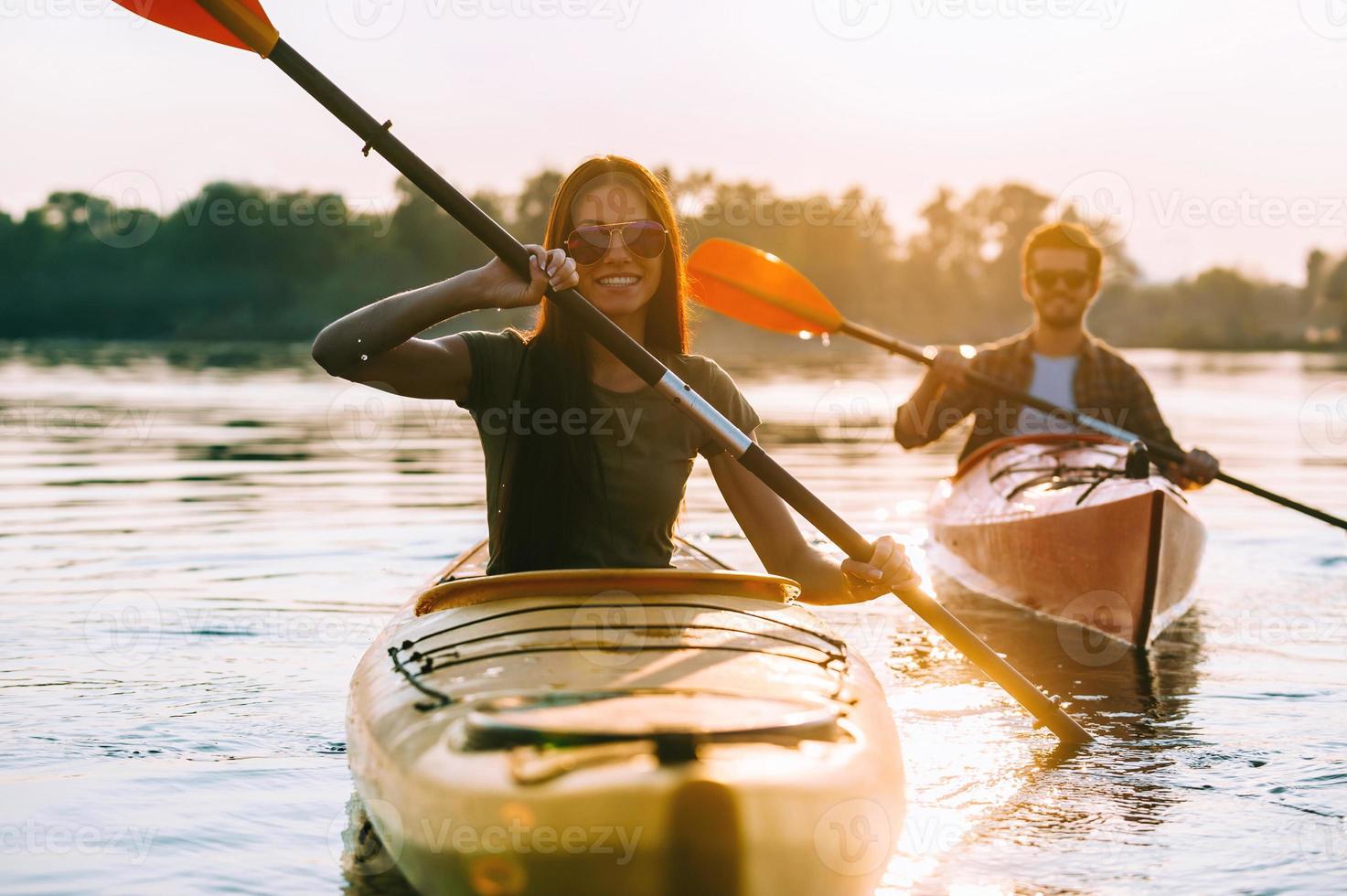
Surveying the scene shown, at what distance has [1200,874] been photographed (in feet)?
10.9

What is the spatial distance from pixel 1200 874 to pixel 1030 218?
10156 centimetres

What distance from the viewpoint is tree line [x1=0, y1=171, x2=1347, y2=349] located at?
63.8 metres

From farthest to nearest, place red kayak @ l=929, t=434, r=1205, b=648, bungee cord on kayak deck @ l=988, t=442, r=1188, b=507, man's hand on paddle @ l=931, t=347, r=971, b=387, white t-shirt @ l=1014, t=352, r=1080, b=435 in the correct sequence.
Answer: white t-shirt @ l=1014, t=352, r=1080, b=435 → man's hand on paddle @ l=931, t=347, r=971, b=387 → bungee cord on kayak deck @ l=988, t=442, r=1188, b=507 → red kayak @ l=929, t=434, r=1205, b=648

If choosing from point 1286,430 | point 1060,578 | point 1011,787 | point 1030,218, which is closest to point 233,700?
point 1011,787

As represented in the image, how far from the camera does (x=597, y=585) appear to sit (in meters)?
A: 3.22

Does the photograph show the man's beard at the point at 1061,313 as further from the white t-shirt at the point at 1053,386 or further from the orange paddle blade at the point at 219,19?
the orange paddle blade at the point at 219,19

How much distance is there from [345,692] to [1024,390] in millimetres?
4492
